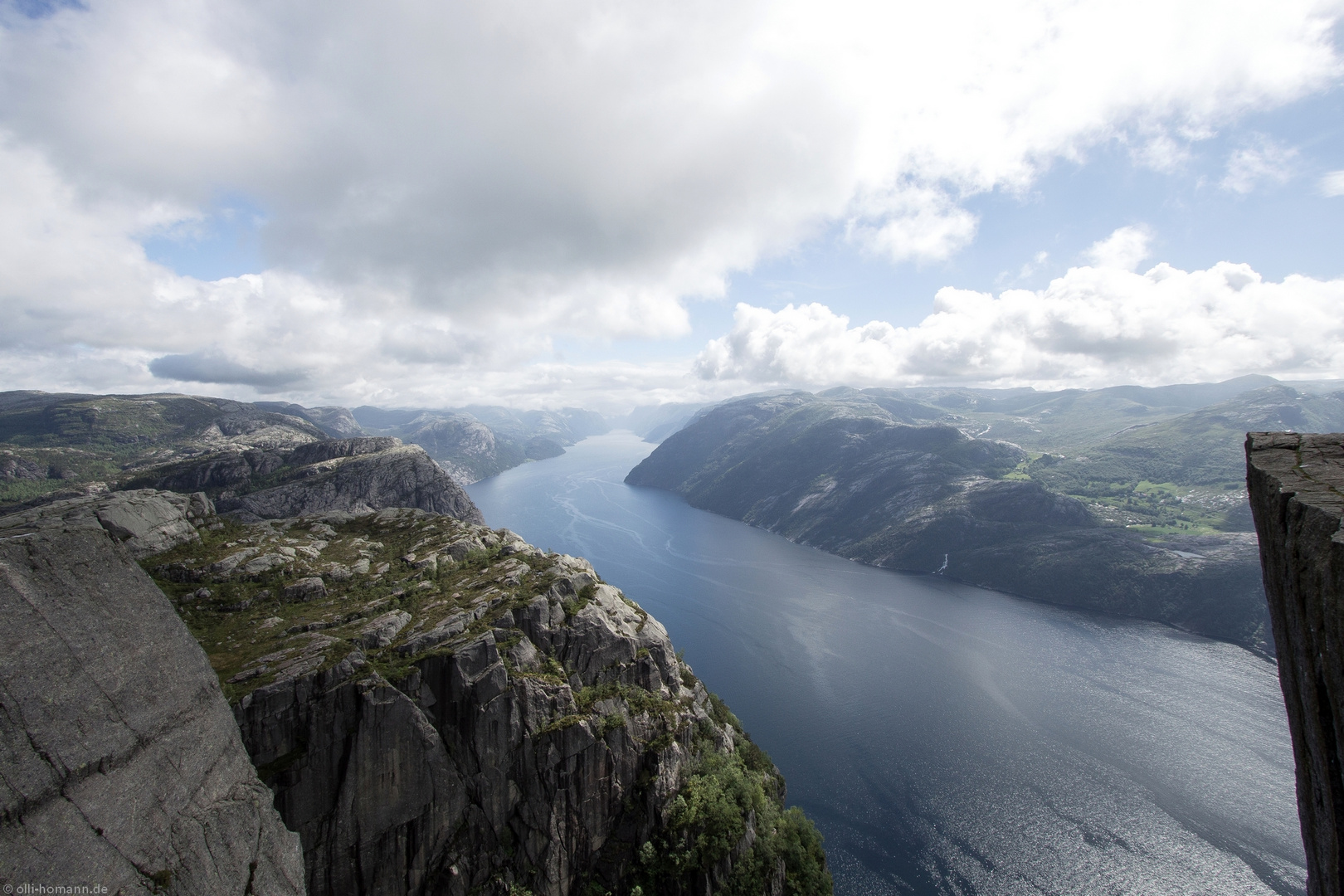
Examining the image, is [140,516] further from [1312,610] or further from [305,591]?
[1312,610]

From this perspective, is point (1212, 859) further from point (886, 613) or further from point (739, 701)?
point (886, 613)

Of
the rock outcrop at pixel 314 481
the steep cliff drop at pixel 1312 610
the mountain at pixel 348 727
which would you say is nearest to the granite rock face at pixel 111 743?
the mountain at pixel 348 727

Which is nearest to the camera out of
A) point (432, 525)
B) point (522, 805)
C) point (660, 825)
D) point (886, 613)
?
point (522, 805)

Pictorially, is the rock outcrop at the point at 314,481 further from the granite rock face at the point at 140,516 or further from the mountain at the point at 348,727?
the mountain at the point at 348,727

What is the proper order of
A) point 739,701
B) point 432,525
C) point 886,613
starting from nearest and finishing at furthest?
point 432,525
point 739,701
point 886,613

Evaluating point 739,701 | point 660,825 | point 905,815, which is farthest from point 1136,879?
point 660,825

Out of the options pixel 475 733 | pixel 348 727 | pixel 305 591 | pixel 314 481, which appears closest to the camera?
pixel 348 727

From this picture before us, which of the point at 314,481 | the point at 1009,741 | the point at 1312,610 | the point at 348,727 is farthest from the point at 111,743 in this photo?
the point at 314,481

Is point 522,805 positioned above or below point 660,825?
above
